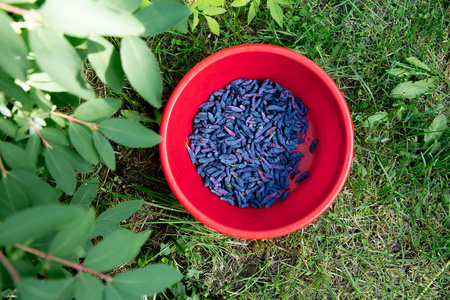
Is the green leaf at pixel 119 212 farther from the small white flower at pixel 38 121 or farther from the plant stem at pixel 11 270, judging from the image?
the plant stem at pixel 11 270

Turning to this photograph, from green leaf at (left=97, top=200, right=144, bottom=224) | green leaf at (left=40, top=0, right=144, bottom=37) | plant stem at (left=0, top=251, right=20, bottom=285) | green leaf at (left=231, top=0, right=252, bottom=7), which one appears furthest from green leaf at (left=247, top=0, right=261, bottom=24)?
plant stem at (left=0, top=251, right=20, bottom=285)

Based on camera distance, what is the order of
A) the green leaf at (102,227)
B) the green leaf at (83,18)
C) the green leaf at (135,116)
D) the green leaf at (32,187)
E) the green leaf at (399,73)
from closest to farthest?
the green leaf at (83,18) → the green leaf at (32,187) → the green leaf at (102,227) → the green leaf at (135,116) → the green leaf at (399,73)

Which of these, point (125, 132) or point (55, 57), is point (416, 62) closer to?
point (125, 132)

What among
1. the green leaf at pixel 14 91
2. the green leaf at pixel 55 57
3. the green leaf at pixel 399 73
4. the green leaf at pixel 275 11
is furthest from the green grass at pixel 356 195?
the green leaf at pixel 55 57

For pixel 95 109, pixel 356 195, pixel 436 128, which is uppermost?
pixel 95 109

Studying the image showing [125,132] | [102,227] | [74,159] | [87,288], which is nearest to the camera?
[87,288]

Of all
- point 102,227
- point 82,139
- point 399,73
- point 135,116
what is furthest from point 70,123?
point 399,73

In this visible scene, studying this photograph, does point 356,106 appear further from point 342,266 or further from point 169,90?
point 169,90

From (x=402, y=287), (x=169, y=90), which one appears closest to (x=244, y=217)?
(x=169, y=90)
